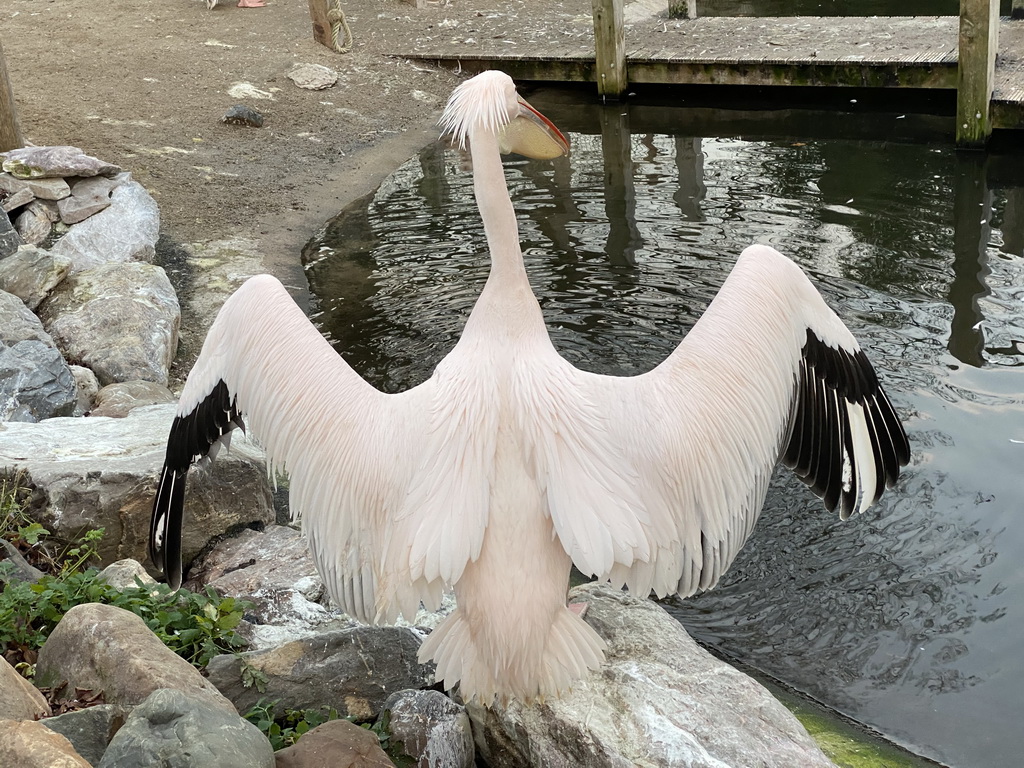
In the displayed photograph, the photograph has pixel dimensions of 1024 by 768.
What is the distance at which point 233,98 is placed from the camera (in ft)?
30.7

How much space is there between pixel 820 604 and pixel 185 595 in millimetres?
2223

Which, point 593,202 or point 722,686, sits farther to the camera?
point 593,202

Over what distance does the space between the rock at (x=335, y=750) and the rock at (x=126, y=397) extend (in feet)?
7.32

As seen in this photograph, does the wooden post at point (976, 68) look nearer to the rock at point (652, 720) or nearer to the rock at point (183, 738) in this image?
the rock at point (652, 720)

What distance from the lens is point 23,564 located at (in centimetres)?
314

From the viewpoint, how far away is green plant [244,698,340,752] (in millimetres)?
2660

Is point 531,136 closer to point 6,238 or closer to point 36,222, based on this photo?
point 6,238

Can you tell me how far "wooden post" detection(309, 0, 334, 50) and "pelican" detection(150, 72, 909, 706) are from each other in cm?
831

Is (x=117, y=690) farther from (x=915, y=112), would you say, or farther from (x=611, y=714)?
(x=915, y=112)

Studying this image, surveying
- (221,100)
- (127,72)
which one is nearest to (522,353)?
(221,100)

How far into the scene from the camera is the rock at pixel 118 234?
20.2 feet

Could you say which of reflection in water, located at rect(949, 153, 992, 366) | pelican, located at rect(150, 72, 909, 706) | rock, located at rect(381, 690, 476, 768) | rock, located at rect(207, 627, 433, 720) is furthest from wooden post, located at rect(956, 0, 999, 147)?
rock, located at rect(381, 690, 476, 768)

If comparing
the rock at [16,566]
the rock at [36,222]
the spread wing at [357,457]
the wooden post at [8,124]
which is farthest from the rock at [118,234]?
the spread wing at [357,457]

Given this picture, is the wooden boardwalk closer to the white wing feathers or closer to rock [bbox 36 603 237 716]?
the white wing feathers
